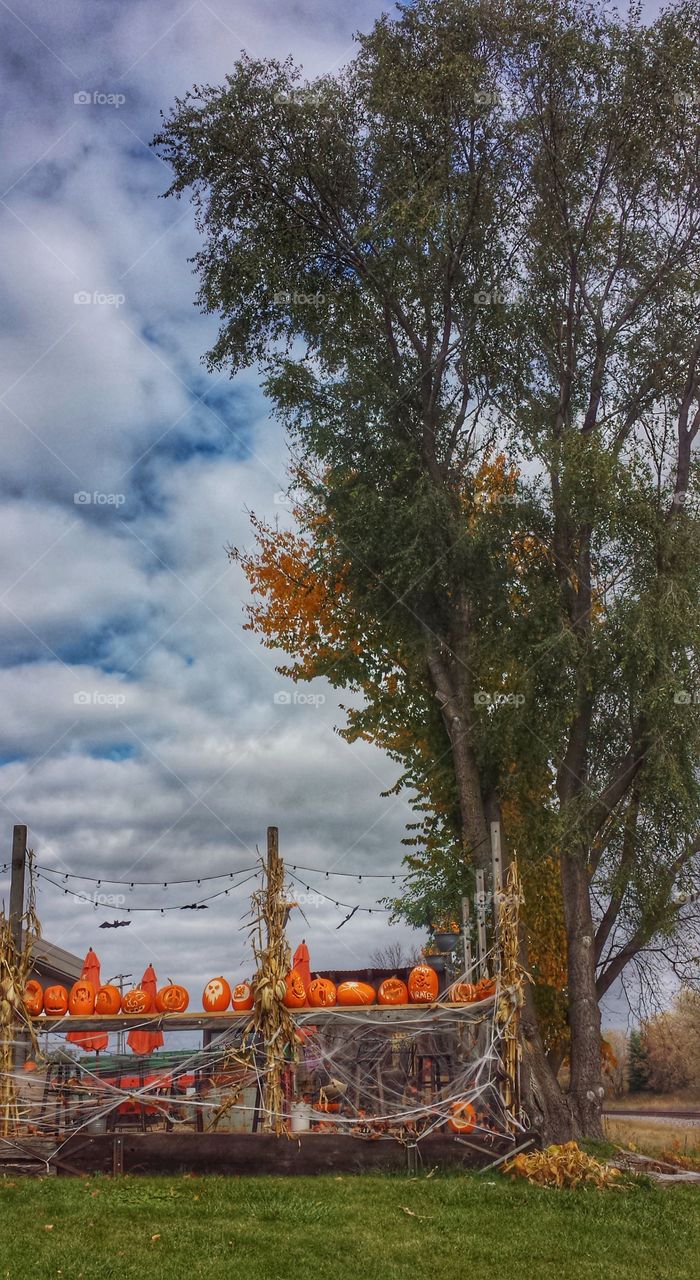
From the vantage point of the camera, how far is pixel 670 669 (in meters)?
19.5

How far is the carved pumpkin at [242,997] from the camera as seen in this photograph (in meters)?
15.3

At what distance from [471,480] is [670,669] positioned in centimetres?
650

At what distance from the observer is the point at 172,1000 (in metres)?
16.3

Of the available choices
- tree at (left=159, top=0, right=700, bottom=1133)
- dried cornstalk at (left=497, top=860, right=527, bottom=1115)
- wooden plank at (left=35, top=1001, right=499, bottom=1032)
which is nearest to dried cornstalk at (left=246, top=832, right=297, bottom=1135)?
wooden plank at (left=35, top=1001, right=499, bottom=1032)

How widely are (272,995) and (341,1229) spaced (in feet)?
10.9

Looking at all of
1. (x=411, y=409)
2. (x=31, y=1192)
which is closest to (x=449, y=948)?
(x=31, y=1192)

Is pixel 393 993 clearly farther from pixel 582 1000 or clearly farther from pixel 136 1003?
pixel 582 1000

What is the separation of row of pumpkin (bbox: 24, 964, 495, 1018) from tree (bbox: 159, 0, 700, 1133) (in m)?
4.91

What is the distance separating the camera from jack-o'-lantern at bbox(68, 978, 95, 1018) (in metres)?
16.4

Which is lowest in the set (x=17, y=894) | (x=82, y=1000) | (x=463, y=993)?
(x=463, y=993)

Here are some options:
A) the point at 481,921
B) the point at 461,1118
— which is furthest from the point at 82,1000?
the point at 481,921

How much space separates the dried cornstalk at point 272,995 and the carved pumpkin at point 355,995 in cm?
152

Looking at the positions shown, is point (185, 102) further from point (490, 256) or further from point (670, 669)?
point (670, 669)

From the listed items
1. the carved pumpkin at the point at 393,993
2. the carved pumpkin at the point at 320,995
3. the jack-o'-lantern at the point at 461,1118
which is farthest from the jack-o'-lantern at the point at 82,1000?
the jack-o'-lantern at the point at 461,1118
